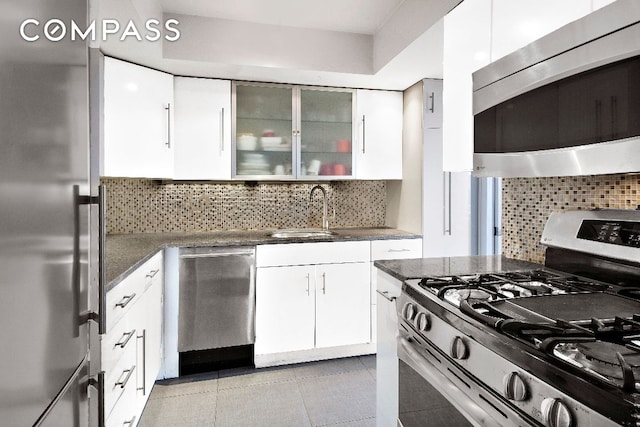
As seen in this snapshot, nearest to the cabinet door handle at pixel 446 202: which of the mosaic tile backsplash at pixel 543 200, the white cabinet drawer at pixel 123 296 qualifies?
the mosaic tile backsplash at pixel 543 200

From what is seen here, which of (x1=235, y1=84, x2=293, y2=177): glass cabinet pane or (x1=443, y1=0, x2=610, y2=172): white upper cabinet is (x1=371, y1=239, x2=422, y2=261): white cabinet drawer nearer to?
(x1=235, y1=84, x2=293, y2=177): glass cabinet pane

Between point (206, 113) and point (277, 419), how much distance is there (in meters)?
2.13

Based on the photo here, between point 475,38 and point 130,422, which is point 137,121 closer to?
point 130,422

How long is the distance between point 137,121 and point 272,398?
6.39 feet

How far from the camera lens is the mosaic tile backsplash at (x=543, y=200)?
140 centimetres

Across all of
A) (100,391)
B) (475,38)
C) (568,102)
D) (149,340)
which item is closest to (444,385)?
(568,102)

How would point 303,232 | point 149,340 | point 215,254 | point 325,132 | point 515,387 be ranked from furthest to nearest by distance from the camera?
1. point 303,232
2. point 325,132
3. point 215,254
4. point 149,340
5. point 515,387

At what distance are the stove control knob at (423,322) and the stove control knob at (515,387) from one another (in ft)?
1.25

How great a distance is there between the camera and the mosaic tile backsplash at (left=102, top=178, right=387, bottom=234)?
10.0 feet

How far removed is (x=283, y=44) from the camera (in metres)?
2.77

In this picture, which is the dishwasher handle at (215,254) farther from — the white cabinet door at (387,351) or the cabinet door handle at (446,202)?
the cabinet door handle at (446,202)

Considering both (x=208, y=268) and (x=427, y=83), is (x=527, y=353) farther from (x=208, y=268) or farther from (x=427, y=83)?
(x=427, y=83)

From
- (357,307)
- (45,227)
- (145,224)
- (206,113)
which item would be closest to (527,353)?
(45,227)

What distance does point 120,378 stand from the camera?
5.41 feet
